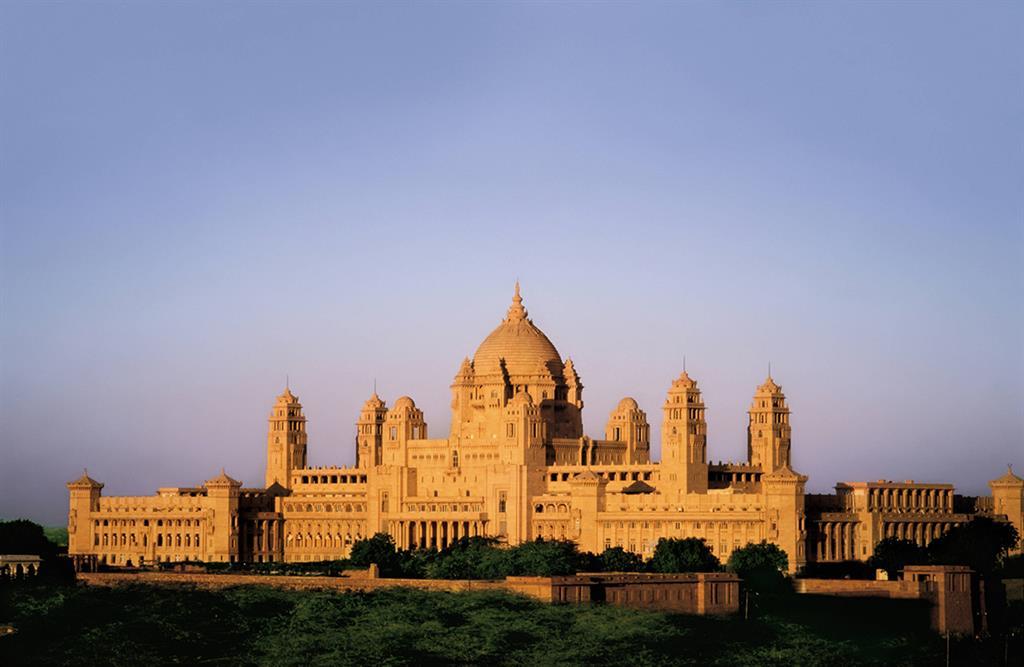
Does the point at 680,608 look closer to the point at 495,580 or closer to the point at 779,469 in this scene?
the point at 495,580

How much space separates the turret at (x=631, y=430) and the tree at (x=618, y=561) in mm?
21715

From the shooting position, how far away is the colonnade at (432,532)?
180875 millimetres

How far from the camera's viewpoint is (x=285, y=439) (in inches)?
7702

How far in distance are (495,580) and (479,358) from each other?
43.9m

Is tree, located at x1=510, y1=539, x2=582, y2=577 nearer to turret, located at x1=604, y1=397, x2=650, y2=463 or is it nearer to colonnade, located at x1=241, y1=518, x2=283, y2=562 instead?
turret, located at x1=604, y1=397, x2=650, y2=463

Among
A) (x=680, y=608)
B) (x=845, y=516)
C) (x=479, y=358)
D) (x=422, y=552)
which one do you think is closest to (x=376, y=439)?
(x=479, y=358)

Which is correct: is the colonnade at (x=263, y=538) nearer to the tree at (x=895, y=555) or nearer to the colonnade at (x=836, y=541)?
the colonnade at (x=836, y=541)

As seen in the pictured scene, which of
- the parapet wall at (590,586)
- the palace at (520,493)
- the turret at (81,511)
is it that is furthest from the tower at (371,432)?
the parapet wall at (590,586)

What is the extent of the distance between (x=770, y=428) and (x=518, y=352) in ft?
69.0

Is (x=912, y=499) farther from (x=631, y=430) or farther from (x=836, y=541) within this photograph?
(x=631, y=430)

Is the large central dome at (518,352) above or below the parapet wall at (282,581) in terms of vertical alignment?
above

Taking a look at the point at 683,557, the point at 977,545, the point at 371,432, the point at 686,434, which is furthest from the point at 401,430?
the point at 977,545

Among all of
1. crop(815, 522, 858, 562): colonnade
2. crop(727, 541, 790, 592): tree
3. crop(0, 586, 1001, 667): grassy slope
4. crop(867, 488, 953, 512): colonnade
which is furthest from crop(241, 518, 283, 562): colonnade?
crop(867, 488, 953, 512): colonnade

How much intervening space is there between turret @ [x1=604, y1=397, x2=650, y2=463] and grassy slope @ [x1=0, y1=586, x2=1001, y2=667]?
37.3m
